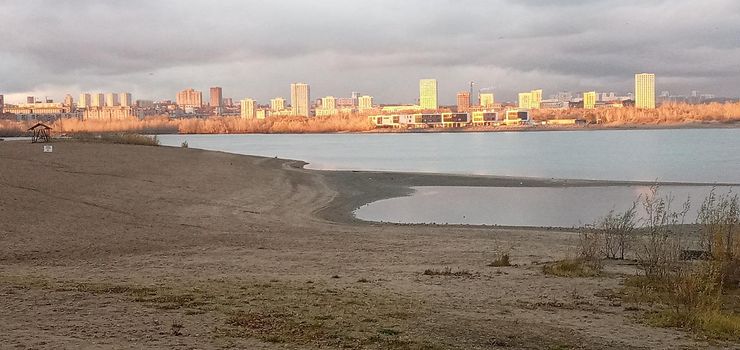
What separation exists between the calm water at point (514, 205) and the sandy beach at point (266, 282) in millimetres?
2711

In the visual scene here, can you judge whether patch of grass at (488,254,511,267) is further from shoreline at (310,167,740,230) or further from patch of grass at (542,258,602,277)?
shoreline at (310,167,740,230)

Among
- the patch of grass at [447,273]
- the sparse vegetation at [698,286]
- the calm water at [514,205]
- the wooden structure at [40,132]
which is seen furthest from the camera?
the wooden structure at [40,132]

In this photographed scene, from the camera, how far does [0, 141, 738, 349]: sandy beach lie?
22.8 ft

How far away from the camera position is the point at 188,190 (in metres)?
27.0

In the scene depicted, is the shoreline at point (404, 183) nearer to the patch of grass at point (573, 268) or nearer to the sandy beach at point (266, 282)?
the sandy beach at point (266, 282)

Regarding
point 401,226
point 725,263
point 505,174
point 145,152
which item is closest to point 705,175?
point 505,174

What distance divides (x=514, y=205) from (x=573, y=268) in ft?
54.6

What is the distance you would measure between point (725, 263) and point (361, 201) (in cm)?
2040

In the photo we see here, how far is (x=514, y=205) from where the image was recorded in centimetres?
2803

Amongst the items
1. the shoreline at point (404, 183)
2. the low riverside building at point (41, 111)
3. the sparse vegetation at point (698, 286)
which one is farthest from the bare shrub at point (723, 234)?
the low riverside building at point (41, 111)

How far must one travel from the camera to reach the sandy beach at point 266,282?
6.94 metres

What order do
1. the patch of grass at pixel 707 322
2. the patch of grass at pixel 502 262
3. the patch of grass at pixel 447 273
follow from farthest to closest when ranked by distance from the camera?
the patch of grass at pixel 502 262, the patch of grass at pixel 447 273, the patch of grass at pixel 707 322

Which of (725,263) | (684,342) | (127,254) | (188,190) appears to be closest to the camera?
(684,342)

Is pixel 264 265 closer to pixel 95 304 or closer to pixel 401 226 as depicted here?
pixel 95 304
